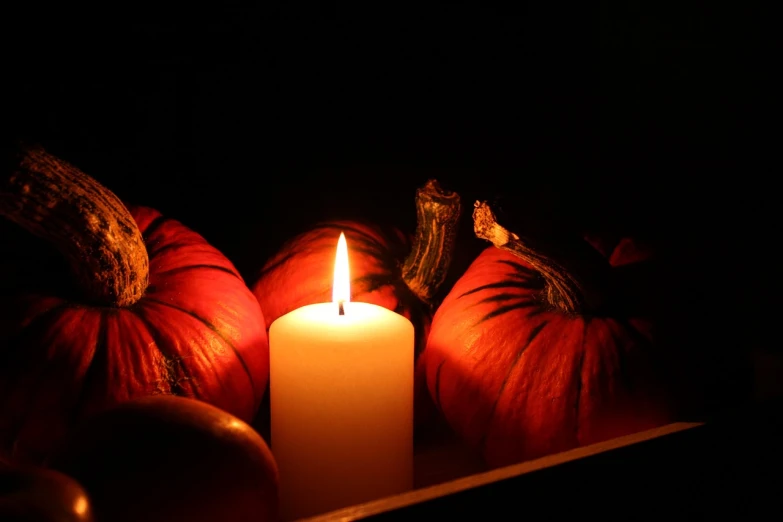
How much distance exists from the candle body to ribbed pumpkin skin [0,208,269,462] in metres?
0.09

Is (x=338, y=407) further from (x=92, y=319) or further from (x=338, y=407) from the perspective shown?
(x=92, y=319)

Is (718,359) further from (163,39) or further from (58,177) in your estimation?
(163,39)

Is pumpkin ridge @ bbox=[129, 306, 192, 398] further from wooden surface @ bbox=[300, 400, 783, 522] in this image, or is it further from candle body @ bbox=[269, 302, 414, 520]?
wooden surface @ bbox=[300, 400, 783, 522]

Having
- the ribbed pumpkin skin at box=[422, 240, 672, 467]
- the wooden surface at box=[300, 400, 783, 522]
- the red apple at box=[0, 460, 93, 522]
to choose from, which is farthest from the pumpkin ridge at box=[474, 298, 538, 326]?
the red apple at box=[0, 460, 93, 522]

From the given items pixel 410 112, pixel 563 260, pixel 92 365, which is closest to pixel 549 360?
pixel 563 260

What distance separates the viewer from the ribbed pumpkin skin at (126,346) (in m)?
0.69

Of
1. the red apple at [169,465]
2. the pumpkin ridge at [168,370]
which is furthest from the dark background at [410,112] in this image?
the red apple at [169,465]

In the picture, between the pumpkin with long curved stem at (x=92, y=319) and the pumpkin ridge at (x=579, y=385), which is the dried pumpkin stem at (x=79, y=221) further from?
the pumpkin ridge at (x=579, y=385)

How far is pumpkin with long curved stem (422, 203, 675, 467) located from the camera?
2.50 ft

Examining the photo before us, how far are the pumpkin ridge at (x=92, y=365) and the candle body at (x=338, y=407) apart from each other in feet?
0.63

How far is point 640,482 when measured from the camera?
2.00 feet

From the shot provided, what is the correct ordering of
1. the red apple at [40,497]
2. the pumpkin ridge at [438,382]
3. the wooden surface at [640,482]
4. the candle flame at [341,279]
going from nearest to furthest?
the red apple at [40,497], the wooden surface at [640,482], the candle flame at [341,279], the pumpkin ridge at [438,382]

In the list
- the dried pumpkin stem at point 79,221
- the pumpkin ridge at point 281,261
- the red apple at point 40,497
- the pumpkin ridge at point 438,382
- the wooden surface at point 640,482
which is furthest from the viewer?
the pumpkin ridge at point 281,261

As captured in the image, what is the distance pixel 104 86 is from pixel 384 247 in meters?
0.56
